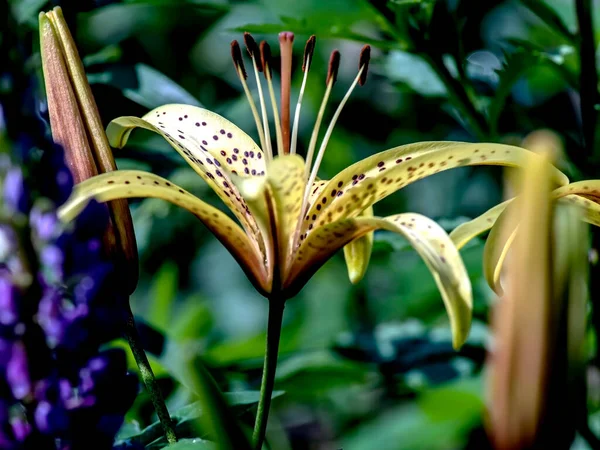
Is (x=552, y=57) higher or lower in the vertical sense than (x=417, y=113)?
higher

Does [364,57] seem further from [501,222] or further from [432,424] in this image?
[432,424]

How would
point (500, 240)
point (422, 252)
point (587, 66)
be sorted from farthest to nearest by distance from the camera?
point (587, 66)
point (500, 240)
point (422, 252)

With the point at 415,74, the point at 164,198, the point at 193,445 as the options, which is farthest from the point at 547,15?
the point at 193,445

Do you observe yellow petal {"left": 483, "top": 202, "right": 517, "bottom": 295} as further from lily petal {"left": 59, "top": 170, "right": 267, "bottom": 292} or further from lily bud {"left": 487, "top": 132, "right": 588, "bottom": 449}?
lily bud {"left": 487, "top": 132, "right": 588, "bottom": 449}

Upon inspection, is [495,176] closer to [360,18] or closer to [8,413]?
[360,18]

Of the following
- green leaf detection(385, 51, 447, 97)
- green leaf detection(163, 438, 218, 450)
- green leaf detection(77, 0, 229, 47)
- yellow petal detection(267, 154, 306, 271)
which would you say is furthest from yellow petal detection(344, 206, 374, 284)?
green leaf detection(77, 0, 229, 47)

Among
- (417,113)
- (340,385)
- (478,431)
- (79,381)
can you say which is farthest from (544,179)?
(417,113)
